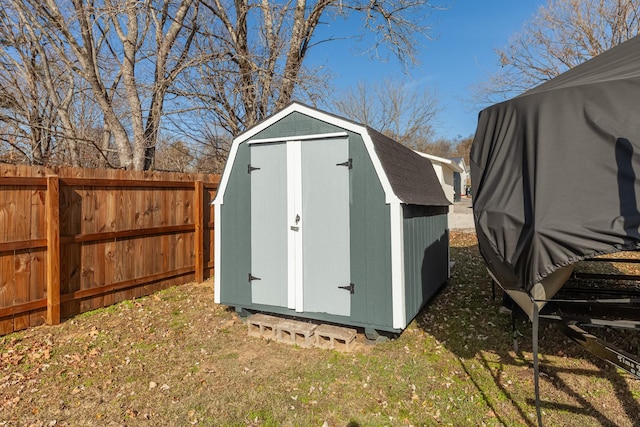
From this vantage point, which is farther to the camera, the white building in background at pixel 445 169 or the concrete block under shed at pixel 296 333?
the white building in background at pixel 445 169

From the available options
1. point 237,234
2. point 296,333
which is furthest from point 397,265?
point 237,234

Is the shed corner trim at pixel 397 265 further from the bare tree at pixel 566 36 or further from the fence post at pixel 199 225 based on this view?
the bare tree at pixel 566 36

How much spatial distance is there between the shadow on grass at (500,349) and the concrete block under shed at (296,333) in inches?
59.0

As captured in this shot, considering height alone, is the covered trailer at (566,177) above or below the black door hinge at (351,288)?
above

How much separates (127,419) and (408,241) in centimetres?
316

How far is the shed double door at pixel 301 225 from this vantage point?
4121 mm

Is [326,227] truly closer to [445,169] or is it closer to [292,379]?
[292,379]

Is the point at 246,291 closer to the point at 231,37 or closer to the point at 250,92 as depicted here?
the point at 250,92

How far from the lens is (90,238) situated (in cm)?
493

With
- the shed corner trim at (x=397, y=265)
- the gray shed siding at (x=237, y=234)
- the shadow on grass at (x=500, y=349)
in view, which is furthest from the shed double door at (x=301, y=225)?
the shadow on grass at (x=500, y=349)

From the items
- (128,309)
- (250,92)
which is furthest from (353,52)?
(128,309)

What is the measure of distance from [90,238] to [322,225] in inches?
132

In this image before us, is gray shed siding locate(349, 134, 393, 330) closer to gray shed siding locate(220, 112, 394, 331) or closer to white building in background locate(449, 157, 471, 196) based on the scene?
gray shed siding locate(220, 112, 394, 331)

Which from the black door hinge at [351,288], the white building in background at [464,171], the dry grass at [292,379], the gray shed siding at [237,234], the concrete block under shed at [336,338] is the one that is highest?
the white building in background at [464,171]
